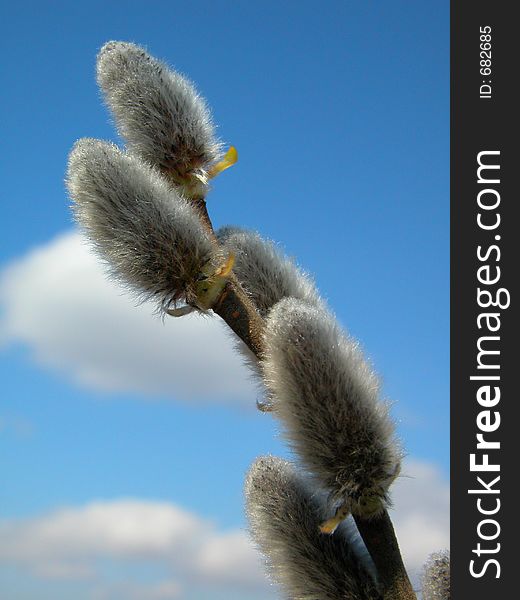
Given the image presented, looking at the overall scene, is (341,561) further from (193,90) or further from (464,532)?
(193,90)

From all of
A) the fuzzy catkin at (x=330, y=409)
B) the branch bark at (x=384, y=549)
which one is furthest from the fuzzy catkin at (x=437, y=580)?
the fuzzy catkin at (x=330, y=409)

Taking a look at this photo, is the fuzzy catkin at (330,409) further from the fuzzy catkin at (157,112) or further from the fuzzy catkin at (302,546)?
the fuzzy catkin at (157,112)

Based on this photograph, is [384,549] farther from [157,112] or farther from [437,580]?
[157,112]

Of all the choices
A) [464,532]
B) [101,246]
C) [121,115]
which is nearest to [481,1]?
[121,115]

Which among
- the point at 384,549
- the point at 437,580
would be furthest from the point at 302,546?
the point at 437,580

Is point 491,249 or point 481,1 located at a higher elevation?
point 481,1

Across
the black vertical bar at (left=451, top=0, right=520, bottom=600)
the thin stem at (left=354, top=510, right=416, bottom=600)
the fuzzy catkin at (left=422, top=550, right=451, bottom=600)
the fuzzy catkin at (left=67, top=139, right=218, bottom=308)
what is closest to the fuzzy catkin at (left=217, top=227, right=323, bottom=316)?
the fuzzy catkin at (left=67, top=139, right=218, bottom=308)
